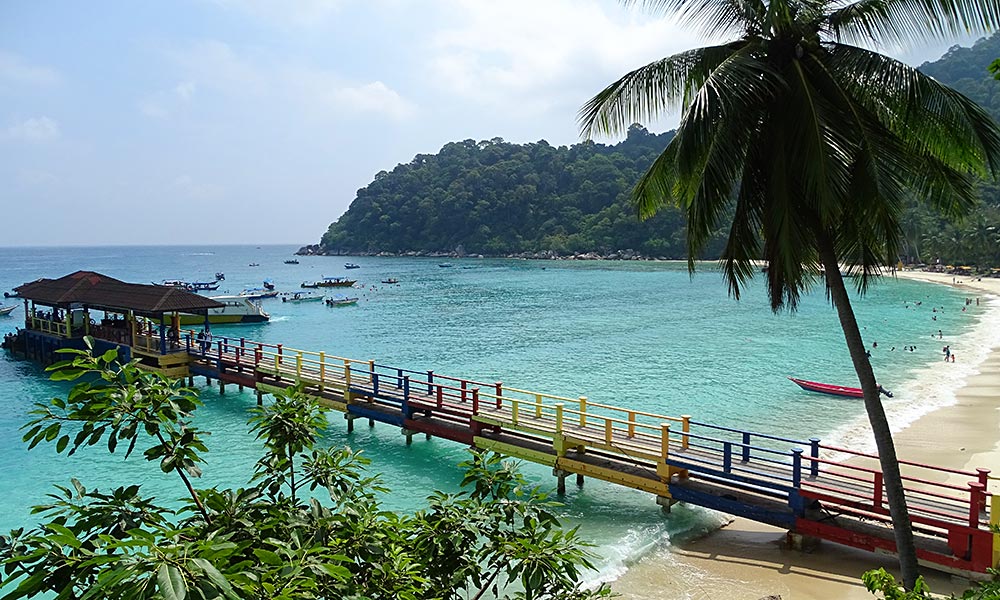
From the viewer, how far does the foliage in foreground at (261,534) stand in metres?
3.21

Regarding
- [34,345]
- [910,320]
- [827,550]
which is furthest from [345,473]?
[910,320]

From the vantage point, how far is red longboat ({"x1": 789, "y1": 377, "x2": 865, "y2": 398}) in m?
30.2

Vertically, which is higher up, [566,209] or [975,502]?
[566,209]

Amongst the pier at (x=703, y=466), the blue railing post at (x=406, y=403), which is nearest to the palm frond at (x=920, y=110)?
the pier at (x=703, y=466)

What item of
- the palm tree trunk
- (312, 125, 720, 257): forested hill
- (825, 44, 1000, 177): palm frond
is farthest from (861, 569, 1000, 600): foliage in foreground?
(312, 125, 720, 257): forested hill

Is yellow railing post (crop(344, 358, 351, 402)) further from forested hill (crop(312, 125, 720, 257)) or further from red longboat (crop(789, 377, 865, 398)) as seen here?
forested hill (crop(312, 125, 720, 257))

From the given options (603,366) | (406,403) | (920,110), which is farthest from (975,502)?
(603,366)

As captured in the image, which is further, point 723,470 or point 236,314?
point 236,314

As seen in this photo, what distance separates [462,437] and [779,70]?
14.2 meters

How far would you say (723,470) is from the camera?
1458 centimetres

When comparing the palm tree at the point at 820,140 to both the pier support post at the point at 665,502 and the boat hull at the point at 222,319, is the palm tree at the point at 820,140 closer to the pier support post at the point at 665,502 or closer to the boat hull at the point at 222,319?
the pier support post at the point at 665,502

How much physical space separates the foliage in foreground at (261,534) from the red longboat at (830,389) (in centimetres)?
2978

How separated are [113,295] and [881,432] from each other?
3349 cm

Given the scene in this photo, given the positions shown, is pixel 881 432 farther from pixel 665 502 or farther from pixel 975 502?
pixel 665 502
